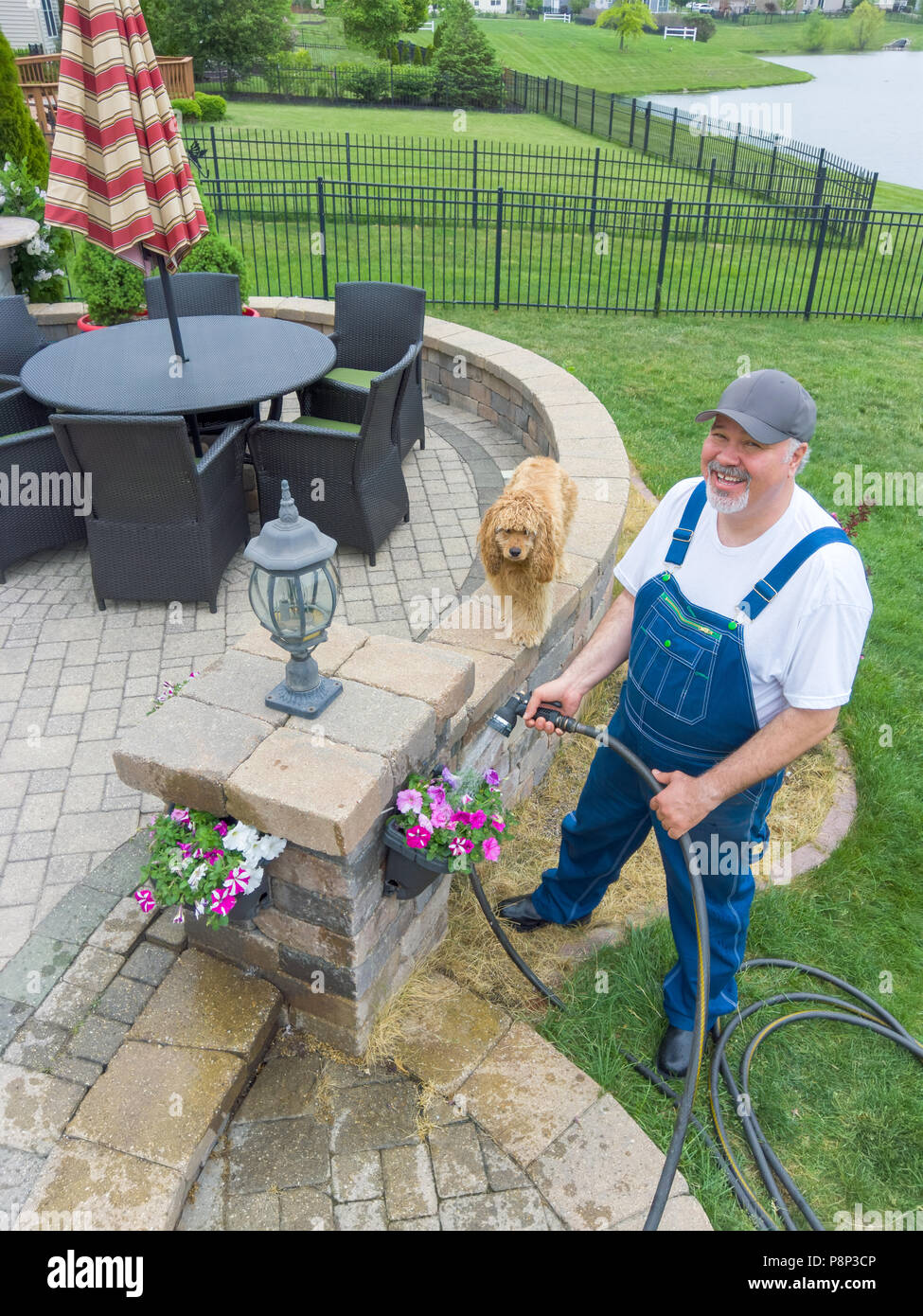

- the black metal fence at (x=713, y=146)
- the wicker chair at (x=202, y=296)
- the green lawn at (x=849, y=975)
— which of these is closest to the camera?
the green lawn at (x=849, y=975)

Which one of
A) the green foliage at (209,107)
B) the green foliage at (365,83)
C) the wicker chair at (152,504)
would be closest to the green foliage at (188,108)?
the green foliage at (209,107)

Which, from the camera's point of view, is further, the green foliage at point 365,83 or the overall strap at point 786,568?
the green foliage at point 365,83

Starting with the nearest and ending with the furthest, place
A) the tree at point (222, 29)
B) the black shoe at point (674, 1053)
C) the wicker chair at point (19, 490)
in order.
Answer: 1. the black shoe at point (674, 1053)
2. the wicker chair at point (19, 490)
3. the tree at point (222, 29)

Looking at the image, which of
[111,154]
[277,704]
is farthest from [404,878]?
[111,154]

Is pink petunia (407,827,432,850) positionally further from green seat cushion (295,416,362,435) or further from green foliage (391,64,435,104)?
green foliage (391,64,435,104)

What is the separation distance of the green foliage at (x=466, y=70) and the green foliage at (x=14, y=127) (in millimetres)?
30122

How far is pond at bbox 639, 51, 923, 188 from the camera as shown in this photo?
36062 millimetres

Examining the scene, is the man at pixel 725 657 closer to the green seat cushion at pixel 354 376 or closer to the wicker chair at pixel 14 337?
the green seat cushion at pixel 354 376

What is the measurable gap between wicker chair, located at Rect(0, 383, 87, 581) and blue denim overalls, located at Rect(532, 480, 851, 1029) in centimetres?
393

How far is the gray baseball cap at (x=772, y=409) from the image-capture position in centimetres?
223

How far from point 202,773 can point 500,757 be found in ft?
5.11

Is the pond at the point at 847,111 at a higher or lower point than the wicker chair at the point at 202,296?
higher

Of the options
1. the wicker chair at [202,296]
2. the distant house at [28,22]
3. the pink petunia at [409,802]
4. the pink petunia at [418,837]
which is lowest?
the pink petunia at [418,837]

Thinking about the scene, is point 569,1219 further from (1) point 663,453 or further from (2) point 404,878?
(1) point 663,453
